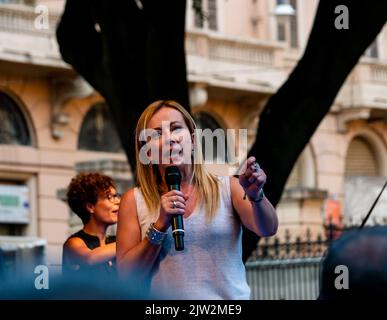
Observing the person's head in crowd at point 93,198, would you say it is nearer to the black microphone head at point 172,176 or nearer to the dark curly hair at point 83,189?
the dark curly hair at point 83,189

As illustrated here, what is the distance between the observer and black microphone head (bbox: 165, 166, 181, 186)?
492 centimetres

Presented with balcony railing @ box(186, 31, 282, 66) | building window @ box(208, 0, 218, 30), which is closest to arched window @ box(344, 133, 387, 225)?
balcony railing @ box(186, 31, 282, 66)

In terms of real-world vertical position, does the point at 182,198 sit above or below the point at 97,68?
below

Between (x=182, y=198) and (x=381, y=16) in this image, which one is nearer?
(x=182, y=198)

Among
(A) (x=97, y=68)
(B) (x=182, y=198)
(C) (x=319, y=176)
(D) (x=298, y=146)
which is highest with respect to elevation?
(C) (x=319, y=176)

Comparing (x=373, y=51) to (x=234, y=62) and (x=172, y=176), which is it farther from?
(x=172, y=176)

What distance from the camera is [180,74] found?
426 inches

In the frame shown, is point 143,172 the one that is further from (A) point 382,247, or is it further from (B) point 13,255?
(B) point 13,255

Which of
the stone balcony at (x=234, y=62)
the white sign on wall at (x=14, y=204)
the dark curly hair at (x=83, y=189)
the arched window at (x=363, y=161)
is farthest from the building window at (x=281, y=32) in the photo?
the dark curly hair at (x=83, y=189)

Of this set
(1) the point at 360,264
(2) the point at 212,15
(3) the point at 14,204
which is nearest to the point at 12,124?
(3) the point at 14,204

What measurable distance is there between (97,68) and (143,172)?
6.37 m

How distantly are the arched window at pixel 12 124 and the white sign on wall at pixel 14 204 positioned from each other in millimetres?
918
